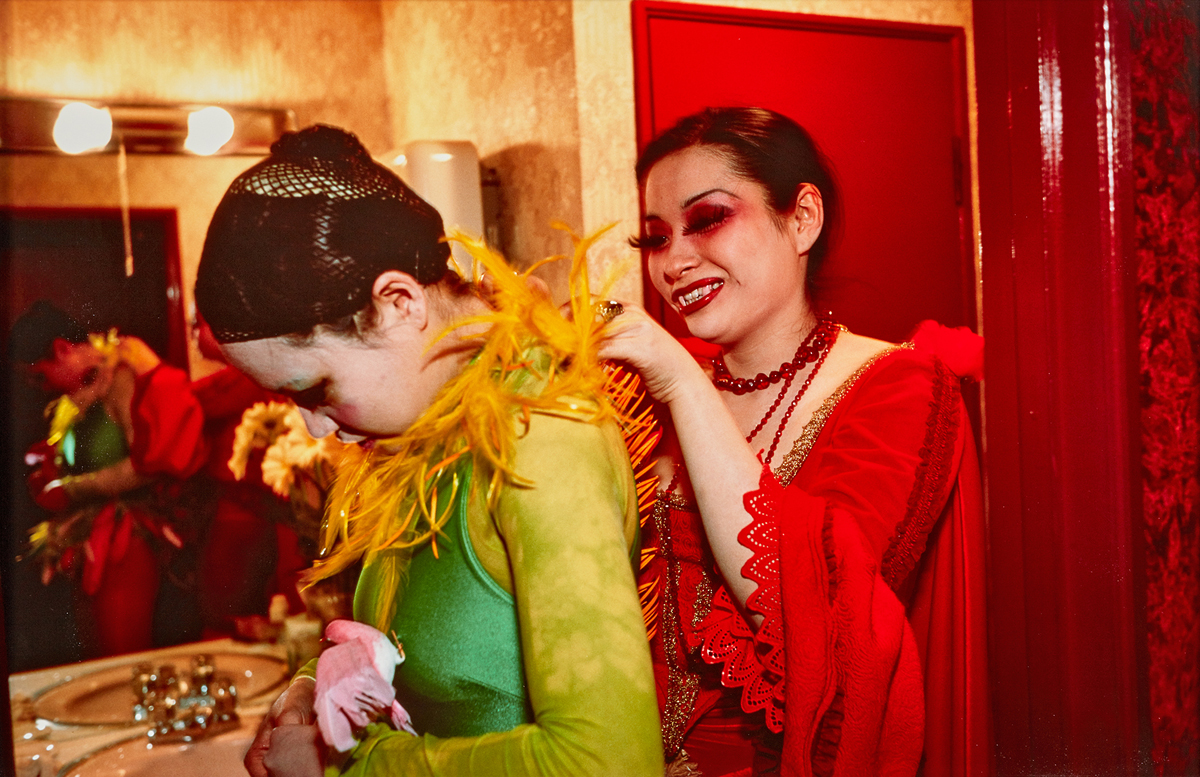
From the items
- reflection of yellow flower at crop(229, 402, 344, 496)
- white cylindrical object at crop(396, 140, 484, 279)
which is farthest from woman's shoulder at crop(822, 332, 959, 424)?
reflection of yellow flower at crop(229, 402, 344, 496)

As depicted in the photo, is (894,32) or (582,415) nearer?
(582,415)

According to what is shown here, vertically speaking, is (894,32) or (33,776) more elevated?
(894,32)

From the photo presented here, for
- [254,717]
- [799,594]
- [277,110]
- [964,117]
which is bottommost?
[254,717]

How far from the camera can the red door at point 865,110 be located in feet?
5.11

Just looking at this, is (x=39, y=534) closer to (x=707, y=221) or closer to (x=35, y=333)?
(x=35, y=333)

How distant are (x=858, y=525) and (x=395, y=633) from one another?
19.2 inches

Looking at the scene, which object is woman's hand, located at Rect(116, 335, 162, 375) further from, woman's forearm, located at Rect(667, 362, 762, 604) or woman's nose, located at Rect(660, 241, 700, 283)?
woman's forearm, located at Rect(667, 362, 762, 604)

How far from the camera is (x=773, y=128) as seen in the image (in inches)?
43.7

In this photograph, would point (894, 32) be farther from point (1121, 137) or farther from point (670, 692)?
point (670, 692)

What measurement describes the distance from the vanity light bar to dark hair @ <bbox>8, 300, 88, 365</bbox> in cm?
33

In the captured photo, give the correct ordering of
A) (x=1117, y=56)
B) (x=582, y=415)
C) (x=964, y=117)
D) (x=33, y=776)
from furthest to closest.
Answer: (x=964, y=117), (x=33, y=776), (x=1117, y=56), (x=582, y=415)

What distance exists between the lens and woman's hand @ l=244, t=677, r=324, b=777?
75 cm

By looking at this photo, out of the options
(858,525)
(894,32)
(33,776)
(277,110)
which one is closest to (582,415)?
(858,525)

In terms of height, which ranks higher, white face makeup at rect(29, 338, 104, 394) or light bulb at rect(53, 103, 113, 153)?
light bulb at rect(53, 103, 113, 153)
